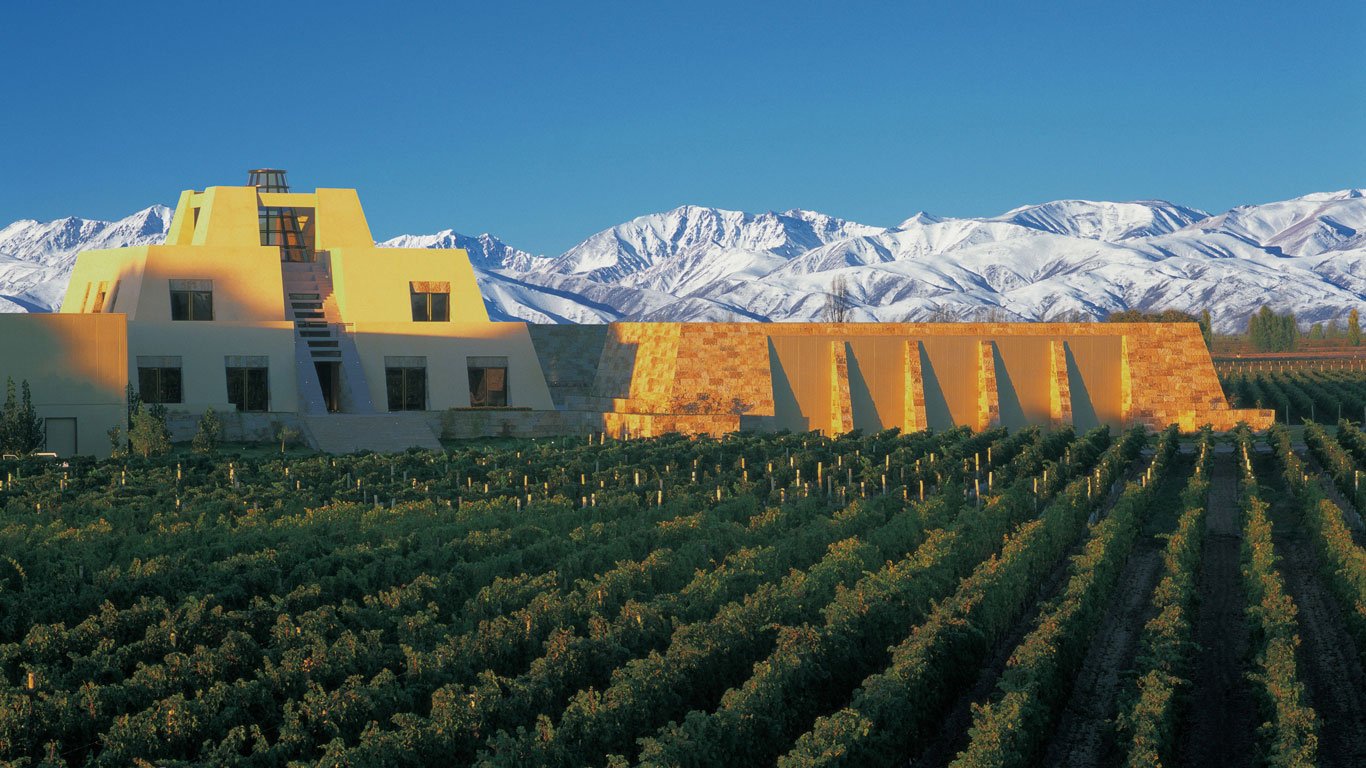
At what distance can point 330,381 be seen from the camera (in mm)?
52656

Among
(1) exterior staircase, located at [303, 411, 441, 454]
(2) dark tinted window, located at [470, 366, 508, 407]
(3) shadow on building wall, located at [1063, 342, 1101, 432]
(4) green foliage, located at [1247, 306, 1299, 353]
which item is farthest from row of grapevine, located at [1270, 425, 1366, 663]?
(4) green foliage, located at [1247, 306, 1299, 353]

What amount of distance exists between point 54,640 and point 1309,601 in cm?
1810

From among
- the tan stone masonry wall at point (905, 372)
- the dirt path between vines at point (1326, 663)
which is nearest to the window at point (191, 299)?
the tan stone masonry wall at point (905, 372)

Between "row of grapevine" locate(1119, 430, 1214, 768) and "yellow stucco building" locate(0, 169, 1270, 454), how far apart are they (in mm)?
24741

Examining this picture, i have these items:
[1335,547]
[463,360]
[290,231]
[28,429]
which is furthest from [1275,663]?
[290,231]

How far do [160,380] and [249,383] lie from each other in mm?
2663

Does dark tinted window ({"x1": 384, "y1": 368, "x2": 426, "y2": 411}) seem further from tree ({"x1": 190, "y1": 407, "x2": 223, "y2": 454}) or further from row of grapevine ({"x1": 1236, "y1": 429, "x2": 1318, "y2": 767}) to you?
row of grapevine ({"x1": 1236, "y1": 429, "x2": 1318, "y2": 767})

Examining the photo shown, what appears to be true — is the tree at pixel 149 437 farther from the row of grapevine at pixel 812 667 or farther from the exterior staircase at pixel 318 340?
the row of grapevine at pixel 812 667

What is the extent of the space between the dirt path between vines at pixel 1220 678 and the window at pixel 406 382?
28.9 meters

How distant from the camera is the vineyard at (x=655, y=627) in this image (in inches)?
607

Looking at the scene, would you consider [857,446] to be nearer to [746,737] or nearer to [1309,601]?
[1309,601]

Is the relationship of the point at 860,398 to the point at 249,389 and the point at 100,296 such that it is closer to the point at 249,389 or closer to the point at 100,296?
the point at 249,389

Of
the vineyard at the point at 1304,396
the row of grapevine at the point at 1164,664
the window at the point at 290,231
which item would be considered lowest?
the row of grapevine at the point at 1164,664

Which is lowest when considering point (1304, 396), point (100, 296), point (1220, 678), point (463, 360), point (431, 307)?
point (1220, 678)
